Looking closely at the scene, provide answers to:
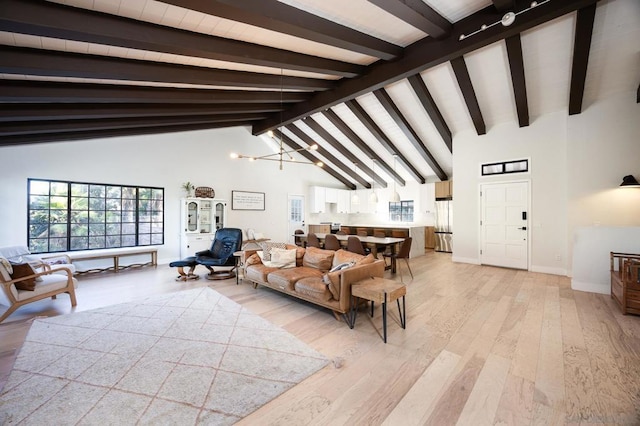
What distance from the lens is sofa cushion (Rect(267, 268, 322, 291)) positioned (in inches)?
148

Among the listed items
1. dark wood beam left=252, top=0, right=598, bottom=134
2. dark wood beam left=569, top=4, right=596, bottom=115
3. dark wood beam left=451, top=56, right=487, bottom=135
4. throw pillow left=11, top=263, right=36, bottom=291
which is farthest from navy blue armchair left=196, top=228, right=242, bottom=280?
dark wood beam left=569, top=4, right=596, bottom=115

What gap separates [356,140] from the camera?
7535 mm

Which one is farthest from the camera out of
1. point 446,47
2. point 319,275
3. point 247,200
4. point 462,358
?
point 247,200

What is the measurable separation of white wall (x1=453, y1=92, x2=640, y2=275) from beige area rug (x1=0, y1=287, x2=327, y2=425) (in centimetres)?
572

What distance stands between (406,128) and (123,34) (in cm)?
553

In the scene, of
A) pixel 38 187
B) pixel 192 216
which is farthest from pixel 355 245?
pixel 38 187

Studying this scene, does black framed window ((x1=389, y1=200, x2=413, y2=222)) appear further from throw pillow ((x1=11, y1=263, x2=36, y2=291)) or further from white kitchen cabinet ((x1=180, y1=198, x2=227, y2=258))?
throw pillow ((x1=11, y1=263, x2=36, y2=291))

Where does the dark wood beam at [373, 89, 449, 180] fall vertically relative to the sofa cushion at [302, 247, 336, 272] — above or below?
above

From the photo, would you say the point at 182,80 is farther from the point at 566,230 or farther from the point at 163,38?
the point at 566,230

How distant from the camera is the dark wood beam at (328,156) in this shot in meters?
8.05

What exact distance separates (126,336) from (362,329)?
2.63m

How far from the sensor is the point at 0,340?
281cm

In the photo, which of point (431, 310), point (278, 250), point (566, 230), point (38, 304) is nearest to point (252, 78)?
point (278, 250)

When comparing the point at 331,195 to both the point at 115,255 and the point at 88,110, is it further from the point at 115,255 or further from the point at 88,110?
the point at 88,110
